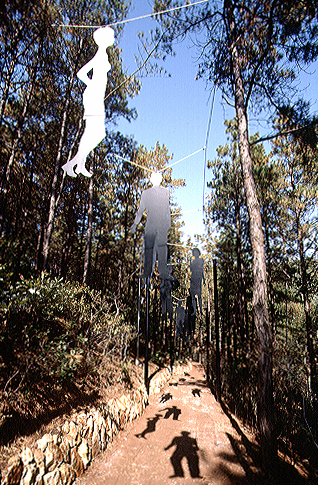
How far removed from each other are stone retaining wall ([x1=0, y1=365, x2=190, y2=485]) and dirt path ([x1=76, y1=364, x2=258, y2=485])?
0.18 meters

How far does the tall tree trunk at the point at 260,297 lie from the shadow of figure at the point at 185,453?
39.7 inches

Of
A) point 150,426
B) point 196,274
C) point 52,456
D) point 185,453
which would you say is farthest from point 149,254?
point 150,426

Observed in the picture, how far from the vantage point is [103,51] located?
1568 millimetres

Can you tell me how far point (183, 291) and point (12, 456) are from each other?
28.2 ft

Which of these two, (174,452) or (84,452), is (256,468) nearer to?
(174,452)

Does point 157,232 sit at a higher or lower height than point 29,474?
higher

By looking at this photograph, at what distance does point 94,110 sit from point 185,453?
4.87m

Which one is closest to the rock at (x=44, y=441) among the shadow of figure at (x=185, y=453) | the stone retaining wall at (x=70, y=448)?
the stone retaining wall at (x=70, y=448)

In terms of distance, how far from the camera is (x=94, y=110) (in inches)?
56.2

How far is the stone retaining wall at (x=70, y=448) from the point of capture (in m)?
2.41

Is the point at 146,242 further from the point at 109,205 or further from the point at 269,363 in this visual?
the point at 109,205

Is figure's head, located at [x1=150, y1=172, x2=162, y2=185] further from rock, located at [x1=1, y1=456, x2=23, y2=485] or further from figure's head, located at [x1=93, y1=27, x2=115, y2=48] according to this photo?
rock, located at [x1=1, y1=456, x2=23, y2=485]

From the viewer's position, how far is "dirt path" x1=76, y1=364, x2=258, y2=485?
3.23 m

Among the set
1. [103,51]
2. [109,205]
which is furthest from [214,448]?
[109,205]
